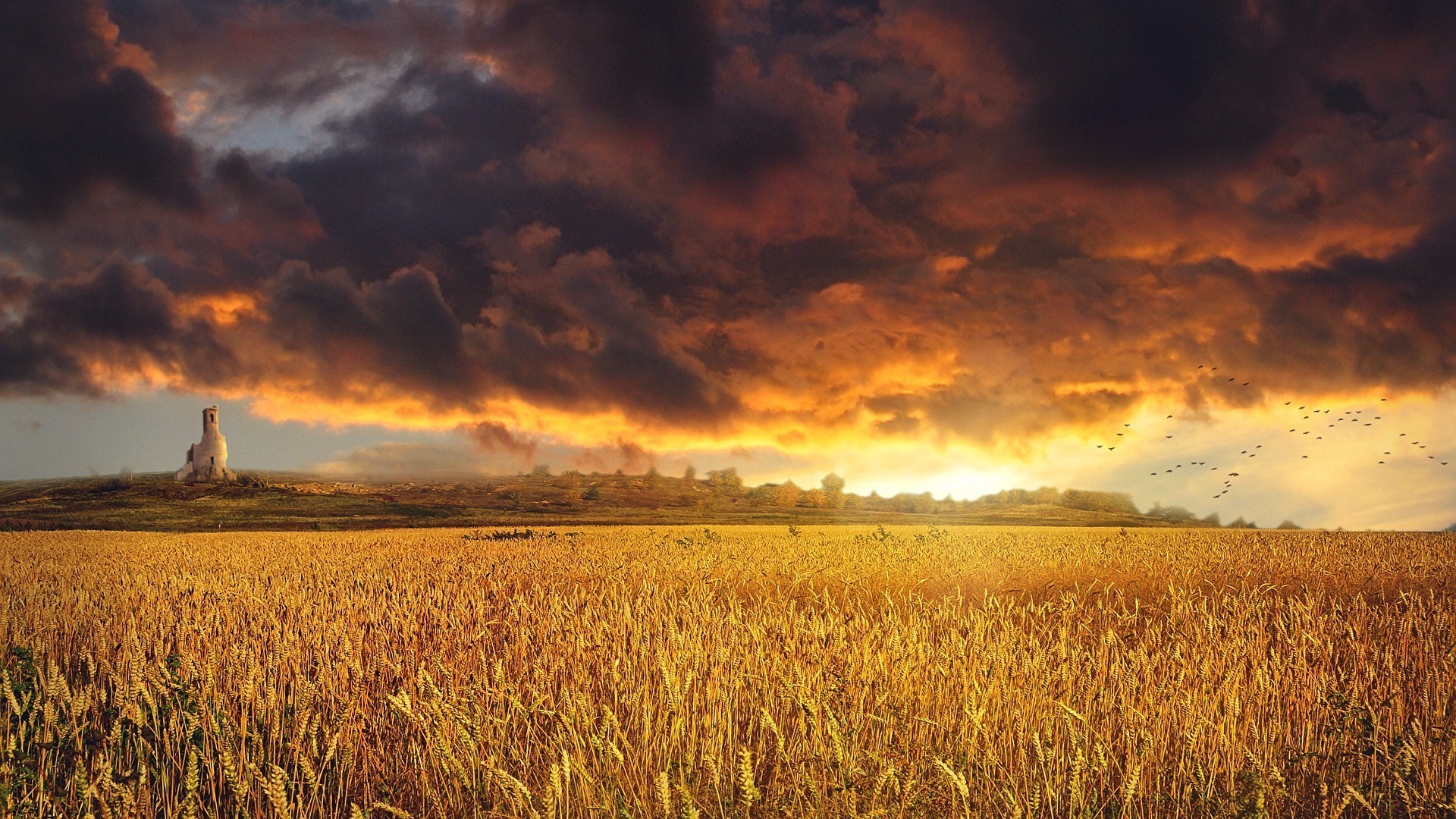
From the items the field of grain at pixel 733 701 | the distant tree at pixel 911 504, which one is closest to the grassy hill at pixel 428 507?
the distant tree at pixel 911 504

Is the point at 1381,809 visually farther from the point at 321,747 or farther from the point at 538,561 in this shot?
the point at 538,561

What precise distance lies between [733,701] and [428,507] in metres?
88.2

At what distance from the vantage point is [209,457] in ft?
378

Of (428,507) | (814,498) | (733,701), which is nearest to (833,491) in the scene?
(814,498)

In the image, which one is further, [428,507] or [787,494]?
[787,494]

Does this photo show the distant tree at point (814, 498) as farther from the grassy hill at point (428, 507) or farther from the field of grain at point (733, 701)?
the field of grain at point (733, 701)

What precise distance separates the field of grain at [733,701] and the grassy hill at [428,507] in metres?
52.1

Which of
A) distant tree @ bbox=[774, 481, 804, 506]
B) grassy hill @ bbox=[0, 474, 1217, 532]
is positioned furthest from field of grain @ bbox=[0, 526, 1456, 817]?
distant tree @ bbox=[774, 481, 804, 506]

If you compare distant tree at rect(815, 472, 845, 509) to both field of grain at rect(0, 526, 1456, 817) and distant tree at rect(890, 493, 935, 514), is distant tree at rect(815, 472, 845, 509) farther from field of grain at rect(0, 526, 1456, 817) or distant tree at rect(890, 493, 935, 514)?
field of grain at rect(0, 526, 1456, 817)

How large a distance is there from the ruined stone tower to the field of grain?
119 meters

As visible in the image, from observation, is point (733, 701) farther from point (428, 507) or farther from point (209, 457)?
point (209, 457)

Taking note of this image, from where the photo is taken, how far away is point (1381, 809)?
459 centimetres

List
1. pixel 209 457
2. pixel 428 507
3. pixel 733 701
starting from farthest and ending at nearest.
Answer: pixel 209 457 → pixel 428 507 → pixel 733 701

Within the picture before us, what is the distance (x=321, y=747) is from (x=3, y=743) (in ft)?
6.16
